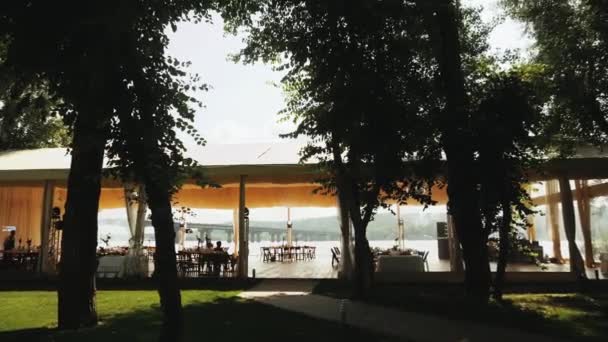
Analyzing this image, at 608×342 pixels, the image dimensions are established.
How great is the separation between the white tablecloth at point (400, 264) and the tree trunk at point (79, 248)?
277 inches

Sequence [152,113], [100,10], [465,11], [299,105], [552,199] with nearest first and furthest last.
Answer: [100,10] < [152,113] < [299,105] < [465,11] < [552,199]

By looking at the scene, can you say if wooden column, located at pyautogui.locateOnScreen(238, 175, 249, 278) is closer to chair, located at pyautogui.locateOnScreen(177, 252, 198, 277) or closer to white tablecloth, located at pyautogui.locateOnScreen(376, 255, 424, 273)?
chair, located at pyautogui.locateOnScreen(177, 252, 198, 277)

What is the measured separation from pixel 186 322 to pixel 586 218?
484 inches

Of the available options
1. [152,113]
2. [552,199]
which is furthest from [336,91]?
[552,199]

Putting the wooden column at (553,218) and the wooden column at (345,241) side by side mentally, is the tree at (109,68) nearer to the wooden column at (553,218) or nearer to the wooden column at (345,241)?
the wooden column at (345,241)

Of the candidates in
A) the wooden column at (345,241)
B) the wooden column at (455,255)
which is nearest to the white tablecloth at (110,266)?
the wooden column at (345,241)

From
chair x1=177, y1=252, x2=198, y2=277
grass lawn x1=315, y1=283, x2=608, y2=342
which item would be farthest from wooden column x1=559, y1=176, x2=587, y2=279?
chair x1=177, y1=252, x2=198, y2=277

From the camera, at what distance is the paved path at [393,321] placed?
209 inches

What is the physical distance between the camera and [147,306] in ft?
25.4

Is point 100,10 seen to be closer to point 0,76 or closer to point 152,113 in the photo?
point 152,113

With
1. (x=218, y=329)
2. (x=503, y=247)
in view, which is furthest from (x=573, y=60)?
(x=218, y=329)

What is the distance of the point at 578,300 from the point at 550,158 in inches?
141

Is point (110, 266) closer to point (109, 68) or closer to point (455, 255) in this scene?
point (455, 255)

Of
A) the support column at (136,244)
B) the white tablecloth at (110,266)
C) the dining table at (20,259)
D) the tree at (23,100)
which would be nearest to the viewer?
the tree at (23,100)
